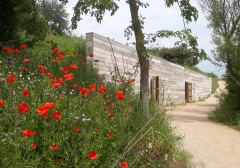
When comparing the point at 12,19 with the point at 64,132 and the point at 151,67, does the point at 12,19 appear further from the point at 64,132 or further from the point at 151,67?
the point at 151,67

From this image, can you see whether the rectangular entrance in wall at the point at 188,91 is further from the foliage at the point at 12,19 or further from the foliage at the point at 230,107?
the foliage at the point at 12,19

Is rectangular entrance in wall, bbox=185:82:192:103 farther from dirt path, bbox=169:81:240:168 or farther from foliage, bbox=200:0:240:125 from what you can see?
dirt path, bbox=169:81:240:168

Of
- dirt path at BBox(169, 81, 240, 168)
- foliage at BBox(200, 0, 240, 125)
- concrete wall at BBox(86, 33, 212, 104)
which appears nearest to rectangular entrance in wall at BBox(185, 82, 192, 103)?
concrete wall at BBox(86, 33, 212, 104)

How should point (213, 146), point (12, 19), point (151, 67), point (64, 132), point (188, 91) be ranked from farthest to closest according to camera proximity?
1. point (188, 91)
2. point (151, 67)
3. point (213, 146)
4. point (12, 19)
5. point (64, 132)

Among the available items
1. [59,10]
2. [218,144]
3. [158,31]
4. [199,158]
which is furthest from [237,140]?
[59,10]

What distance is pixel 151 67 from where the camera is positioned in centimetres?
1090

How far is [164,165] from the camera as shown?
3.83 m

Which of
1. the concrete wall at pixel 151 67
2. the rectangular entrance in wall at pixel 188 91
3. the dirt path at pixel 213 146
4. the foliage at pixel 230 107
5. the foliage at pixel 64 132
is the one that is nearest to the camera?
the foliage at pixel 64 132

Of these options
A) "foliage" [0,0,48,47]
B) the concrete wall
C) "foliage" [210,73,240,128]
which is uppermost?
"foliage" [0,0,48,47]

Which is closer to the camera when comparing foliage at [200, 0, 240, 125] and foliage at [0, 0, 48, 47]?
foliage at [0, 0, 48, 47]

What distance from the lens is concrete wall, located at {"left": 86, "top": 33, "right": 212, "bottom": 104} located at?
6.79 metres

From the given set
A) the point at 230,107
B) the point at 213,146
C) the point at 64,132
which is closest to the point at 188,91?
the point at 230,107

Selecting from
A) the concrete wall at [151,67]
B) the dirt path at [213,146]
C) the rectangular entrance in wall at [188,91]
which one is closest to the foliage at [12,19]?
the concrete wall at [151,67]

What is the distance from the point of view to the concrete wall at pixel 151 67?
6793 millimetres
